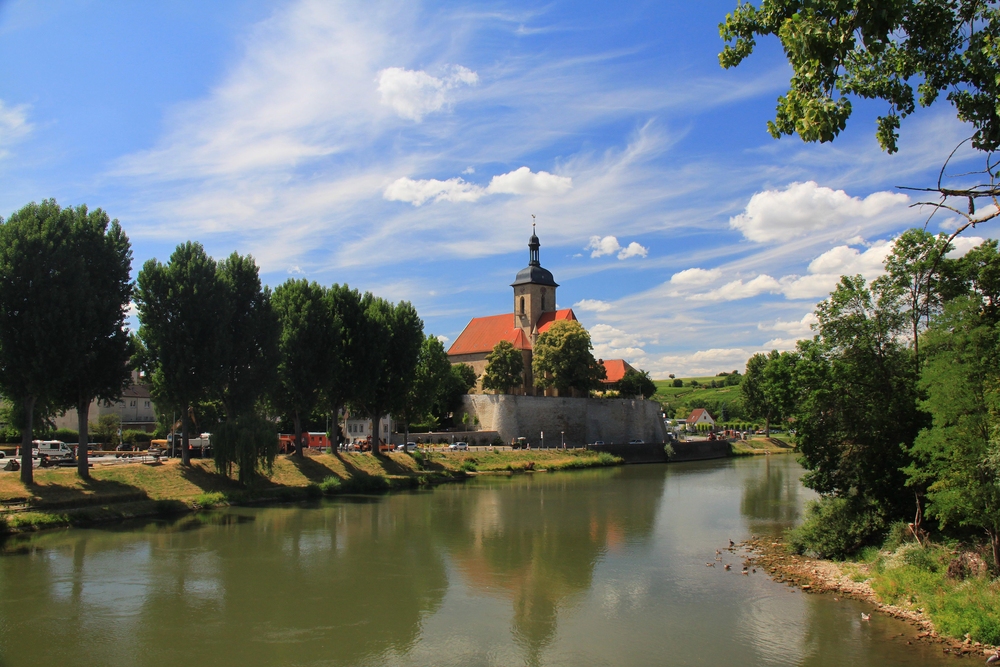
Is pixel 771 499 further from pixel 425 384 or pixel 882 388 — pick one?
pixel 425 384

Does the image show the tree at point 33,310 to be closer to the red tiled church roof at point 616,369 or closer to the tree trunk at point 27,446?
the tree trunk at point 27,446

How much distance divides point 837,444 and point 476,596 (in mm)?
9770

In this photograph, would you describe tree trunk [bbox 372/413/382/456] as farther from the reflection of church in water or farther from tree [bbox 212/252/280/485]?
the reflection of church in water

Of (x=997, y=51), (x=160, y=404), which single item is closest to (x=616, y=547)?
(x=997, y=51)

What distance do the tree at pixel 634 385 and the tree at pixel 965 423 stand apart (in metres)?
58.7

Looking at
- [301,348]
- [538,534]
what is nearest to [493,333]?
[301,348]

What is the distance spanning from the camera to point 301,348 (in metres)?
36.1

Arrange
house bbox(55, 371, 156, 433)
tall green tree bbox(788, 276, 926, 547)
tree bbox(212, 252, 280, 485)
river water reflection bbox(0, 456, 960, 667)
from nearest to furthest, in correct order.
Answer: river water reflection bbox(0, 456, 960, 667)
tall green tree bbox(788, 276, 926, 547)
tree bbox(212, 252, 280, 485)
house bbox(55, 371, 156, 433)

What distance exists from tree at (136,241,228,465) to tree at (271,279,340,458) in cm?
508

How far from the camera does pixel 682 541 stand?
2111 centimetres

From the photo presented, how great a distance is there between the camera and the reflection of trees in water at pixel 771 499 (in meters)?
25.1

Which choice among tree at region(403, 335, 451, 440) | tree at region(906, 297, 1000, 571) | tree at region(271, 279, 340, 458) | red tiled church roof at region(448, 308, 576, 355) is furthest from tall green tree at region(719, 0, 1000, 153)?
red tiled church roof at region(448, 308, 576, 355)

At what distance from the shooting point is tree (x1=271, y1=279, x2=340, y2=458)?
35.9m

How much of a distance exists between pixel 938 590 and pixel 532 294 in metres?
58.6
